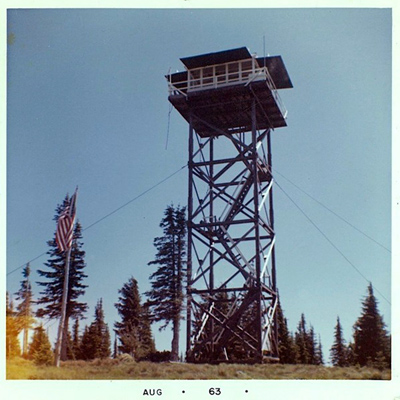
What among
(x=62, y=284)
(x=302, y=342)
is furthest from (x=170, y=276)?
(x=302, y=342)

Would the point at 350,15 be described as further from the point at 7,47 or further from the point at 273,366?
the point at 273,366

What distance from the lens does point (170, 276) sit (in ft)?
98.1

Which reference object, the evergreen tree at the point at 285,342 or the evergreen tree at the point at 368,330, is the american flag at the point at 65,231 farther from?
the evergreen tree at the point at 285,342

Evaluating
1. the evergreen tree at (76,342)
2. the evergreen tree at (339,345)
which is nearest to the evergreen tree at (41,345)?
the evergreen tree at (76,342)

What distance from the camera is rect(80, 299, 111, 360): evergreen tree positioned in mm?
42344

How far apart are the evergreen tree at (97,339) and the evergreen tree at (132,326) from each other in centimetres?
378

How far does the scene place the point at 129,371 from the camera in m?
18.5

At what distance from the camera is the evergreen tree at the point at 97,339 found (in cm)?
4234

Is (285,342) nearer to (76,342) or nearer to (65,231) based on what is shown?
(76,342)

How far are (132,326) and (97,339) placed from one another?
7.88m

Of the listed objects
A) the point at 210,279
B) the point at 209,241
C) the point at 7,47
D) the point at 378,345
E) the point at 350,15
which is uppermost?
the point at 350,15
